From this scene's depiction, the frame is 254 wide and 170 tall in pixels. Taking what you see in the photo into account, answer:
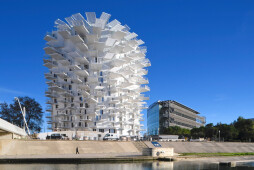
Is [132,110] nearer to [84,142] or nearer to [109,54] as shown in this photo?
[109,54]

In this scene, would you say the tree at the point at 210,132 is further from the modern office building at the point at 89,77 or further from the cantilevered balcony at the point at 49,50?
the cantilevered balcony at the point at 49,50

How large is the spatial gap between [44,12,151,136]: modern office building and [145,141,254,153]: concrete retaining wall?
20.3 m

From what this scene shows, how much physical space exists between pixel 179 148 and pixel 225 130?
40.2 metres

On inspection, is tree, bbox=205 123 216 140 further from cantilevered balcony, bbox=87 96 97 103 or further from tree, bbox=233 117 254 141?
cantilevered balcony, bbox=87 96 97 103

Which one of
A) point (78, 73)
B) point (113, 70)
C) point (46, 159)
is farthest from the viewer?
point (113, 70)

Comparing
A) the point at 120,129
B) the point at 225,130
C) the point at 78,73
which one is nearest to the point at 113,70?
the point at 78,73

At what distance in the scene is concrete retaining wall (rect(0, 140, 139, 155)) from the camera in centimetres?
4459

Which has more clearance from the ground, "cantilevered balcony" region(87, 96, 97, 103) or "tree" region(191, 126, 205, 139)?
"cantilevered balcony" region(87, 96, 97, 103)

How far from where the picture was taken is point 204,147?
62844 millimetres

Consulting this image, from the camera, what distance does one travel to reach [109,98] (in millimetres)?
78625

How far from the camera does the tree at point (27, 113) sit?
77.8m

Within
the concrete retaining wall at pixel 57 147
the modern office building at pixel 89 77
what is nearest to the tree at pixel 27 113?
the modern office building at pixel 89 77

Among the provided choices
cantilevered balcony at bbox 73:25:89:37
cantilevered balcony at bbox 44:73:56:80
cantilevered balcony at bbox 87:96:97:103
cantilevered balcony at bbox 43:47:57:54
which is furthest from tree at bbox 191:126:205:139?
cantilevered balcony at bbox 43:47:57:54

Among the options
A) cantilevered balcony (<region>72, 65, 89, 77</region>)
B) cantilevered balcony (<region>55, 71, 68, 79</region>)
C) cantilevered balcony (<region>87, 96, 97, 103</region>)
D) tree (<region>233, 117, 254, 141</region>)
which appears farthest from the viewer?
tree (<region>233, 117, 254, 141</region>)
